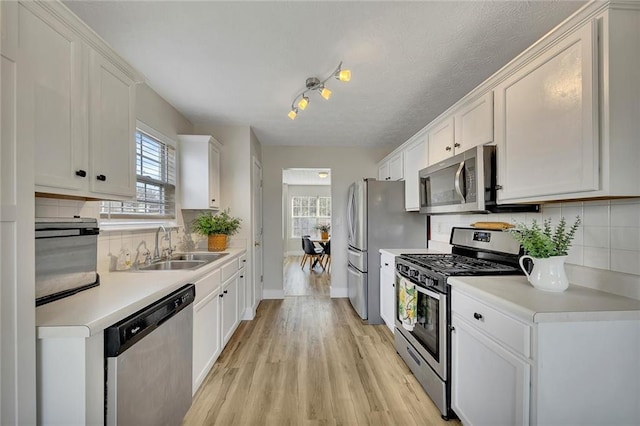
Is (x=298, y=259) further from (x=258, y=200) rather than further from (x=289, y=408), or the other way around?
(x=289, y=408)

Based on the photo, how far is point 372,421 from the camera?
5.77 ft

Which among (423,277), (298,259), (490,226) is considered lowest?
(298,259)

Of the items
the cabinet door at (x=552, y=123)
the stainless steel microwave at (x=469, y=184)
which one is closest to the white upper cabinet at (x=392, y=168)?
the stainless steel microwave at (x=469, y=184)

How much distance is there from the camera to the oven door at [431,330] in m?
1.76

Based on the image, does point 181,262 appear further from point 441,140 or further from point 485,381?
point 441,140

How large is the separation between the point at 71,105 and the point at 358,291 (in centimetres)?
319

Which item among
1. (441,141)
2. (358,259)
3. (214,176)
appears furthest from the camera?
(358,259)

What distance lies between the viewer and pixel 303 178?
781cm

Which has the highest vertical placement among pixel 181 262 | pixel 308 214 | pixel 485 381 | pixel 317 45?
pixel 317 45

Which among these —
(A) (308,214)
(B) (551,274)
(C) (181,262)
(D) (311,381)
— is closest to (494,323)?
(B) (551,274)

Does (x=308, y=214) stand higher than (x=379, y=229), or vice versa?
(x=308, y=214)

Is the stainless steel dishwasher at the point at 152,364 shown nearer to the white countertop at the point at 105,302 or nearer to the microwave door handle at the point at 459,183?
→ the white countertop at the point at 105,302

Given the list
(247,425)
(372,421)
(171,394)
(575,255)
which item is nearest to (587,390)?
(575,255)

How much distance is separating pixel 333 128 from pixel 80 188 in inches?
109
